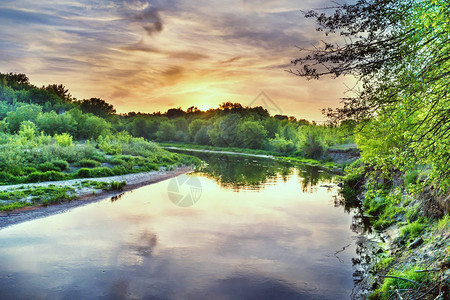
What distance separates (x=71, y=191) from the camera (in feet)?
86.4

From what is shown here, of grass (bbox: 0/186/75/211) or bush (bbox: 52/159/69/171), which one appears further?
bush (bbox: 52/159/69/171)

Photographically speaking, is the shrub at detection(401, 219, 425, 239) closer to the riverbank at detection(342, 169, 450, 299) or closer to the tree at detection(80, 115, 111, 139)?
the riverbank at detection(342, 169, 450, 299)

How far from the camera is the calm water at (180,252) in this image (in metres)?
12.2

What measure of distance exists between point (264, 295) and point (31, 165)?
26373 millimetres

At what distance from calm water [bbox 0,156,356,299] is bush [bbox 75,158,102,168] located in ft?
34.2

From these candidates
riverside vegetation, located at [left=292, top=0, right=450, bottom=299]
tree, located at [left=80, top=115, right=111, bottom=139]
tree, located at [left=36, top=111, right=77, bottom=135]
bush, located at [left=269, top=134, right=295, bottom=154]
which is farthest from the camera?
bush, located at [left=269, top=134, right=295, bottom=154]

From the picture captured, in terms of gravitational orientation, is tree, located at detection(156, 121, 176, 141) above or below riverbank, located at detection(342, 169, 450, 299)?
above

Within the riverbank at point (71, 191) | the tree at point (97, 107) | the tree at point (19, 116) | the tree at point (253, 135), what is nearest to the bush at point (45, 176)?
the riverbank at point (71, 191)

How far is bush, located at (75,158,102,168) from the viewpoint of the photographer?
35.2 meters

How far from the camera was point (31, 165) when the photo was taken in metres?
30.0

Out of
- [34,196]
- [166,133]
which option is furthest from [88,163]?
[166,133]

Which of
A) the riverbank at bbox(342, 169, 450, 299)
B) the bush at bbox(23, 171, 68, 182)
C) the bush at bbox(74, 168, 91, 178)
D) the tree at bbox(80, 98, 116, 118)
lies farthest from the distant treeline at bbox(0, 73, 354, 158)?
the bush at bbox(23, 171, 68, 182)

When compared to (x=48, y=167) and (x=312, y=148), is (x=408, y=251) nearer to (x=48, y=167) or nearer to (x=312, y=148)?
(x=48, y=167)

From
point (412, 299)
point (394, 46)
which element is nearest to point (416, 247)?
point (412, 299)
